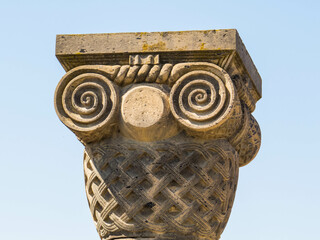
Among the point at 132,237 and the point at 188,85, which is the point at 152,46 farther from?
the point at 132,237

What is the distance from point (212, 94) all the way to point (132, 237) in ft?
4.11

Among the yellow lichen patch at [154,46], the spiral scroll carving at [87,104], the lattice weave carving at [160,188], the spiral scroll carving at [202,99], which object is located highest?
the yellow lichen patch at [154,46]

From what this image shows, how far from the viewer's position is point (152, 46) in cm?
716

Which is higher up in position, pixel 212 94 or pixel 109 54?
pixel 109 54

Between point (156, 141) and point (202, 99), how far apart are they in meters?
0.49

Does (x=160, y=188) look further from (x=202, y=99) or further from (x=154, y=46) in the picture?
(x=154, y=46)

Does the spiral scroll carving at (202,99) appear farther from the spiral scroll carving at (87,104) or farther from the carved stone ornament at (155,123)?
the spiral scroll carving at (87,104)

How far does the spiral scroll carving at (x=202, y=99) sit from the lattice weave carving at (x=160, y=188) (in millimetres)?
220

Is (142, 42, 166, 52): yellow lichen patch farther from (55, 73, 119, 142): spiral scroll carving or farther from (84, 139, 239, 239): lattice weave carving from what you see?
(84, 139, 239, 239): lattice weave carving

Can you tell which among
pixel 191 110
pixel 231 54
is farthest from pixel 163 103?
pixel 231 54

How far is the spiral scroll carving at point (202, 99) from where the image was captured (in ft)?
22.9

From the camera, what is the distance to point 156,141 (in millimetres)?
7121

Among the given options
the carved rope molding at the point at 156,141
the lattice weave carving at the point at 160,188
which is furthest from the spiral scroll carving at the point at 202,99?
the lattice weave carving at the point at 160,188

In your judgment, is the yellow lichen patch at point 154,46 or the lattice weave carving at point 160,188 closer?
the lattice weave carving at point 160,188
